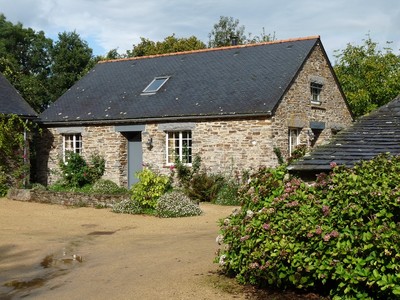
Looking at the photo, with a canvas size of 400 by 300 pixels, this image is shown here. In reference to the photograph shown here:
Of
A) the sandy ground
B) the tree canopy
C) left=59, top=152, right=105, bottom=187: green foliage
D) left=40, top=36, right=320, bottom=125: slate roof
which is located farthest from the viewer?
the tree canopy

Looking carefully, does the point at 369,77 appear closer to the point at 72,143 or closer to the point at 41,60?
the point at 72,143

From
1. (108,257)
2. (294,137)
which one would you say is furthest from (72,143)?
(108,257)

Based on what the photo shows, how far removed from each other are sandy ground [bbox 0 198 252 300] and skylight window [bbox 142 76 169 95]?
7259mm

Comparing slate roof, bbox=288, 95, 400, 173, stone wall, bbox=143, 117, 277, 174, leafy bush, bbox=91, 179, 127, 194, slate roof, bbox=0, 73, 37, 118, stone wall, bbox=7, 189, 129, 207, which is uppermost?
slate roof, bbox=0, 73, 37, 118

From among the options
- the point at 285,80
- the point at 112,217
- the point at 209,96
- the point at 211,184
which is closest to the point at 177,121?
the point at 209,96

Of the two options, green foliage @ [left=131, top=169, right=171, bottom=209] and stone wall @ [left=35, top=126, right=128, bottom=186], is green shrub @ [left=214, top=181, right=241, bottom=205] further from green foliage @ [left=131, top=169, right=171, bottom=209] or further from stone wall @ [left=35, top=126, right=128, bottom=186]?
stone wall @ [left=35, top=126, right=128, bottom=186]

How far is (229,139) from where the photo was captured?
17.1 metres

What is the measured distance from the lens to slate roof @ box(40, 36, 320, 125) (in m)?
17.6

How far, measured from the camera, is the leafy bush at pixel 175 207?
13547mm

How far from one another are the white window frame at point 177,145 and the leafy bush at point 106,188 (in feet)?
6.51

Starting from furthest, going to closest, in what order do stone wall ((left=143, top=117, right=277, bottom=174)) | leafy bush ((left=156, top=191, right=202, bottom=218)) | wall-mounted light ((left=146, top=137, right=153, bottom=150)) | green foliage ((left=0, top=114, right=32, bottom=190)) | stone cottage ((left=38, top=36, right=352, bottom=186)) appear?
wall-mounted light ((left=146, top=137, right=153, bottom=150)) → green foliage ((left=0, top=114, right=32, bottom=190)) → stone cottage ((left=38, top=36, right=352, bottom=186)) → stone wall ((left=143, top=117, right=277, bottom=174)) → leafy bush ((left=156, top=191, right=202, bottom=218))

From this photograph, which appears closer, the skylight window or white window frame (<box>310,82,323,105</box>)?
white window frame (<box>310,82,323,105</box>)

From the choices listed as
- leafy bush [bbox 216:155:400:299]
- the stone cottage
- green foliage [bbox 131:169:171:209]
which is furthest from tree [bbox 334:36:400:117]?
leafy bush [bbox 216:155:400:299]

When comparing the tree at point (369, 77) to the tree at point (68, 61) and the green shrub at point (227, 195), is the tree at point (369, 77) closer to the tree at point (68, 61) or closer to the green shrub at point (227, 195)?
the green shrub at point (227, 195)
